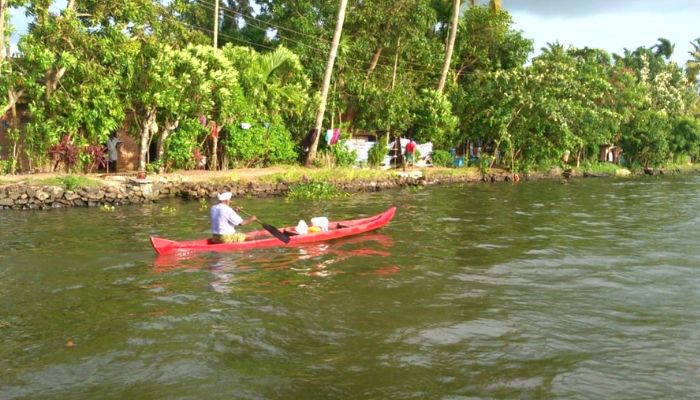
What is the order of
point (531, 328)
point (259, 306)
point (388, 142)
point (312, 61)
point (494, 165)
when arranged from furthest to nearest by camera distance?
point (494, 165) < point (388, 142) < point (312, 61) < point (259, 306) < point (531, 328)

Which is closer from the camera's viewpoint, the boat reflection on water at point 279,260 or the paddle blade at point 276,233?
the boat reflection on water at point 279,260

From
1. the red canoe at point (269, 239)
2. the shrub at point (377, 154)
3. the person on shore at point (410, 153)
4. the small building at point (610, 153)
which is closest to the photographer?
the red canoe at point (269, 239)

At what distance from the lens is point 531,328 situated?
7.98m

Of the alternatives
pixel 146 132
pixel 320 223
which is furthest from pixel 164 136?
pixel 320 223

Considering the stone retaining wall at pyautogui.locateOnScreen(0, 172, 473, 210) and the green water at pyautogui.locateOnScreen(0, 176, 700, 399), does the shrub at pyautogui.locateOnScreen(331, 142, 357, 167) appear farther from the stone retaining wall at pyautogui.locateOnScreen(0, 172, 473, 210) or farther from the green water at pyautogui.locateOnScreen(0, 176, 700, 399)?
the green water at pyautogui.locateOnScreen(0, 176, 700, 399)

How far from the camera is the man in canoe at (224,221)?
39.3 feet

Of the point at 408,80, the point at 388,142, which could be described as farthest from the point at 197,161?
the point at 408,80

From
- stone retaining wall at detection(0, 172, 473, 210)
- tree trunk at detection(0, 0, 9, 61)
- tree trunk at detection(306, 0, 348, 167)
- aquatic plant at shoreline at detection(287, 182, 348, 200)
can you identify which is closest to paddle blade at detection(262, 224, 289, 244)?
stone retaining wall at detection(0, 172, 473, 210)

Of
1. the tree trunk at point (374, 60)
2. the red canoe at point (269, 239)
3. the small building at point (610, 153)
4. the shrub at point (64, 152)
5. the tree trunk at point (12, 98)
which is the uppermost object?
the tree trunk at point (374, 60)

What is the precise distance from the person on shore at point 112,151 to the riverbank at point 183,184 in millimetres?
2851

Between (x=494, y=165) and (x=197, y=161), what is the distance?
60.2 feet

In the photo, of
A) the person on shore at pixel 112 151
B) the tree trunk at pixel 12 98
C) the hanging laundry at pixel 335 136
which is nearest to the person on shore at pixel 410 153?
the hanging laundry at pixel 335 136

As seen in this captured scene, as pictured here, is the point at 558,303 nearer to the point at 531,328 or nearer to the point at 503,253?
the point at 531,328

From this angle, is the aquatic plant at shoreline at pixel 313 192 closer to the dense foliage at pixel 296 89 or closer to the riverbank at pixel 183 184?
the riverbank at pixel 183 184
